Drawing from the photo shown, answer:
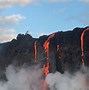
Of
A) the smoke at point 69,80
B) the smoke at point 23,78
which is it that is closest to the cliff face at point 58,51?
the smoke at point 69,80

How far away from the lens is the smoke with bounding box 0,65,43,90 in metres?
48.5

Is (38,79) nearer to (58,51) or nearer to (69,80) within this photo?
(58,51)

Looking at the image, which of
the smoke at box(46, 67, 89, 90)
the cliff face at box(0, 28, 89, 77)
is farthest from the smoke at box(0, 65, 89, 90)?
the cliff face at box(0, 28, 89, 77)

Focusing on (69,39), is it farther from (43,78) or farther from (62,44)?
(43,78)

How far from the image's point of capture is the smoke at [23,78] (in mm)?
48497

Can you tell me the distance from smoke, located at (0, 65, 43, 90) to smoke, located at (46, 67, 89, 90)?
8.27 ft

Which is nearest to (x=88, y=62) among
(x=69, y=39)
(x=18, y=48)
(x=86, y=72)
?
(x=86, y=72)

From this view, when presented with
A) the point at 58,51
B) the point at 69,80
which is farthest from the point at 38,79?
the point at 69,80

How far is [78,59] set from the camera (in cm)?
4159

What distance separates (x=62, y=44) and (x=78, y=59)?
3.28 m

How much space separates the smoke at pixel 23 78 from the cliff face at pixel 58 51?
86 cm

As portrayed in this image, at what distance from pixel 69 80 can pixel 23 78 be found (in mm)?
9954

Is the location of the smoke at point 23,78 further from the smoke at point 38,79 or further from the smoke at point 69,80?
the smoke at point 69,80

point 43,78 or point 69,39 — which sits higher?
point 69,39
